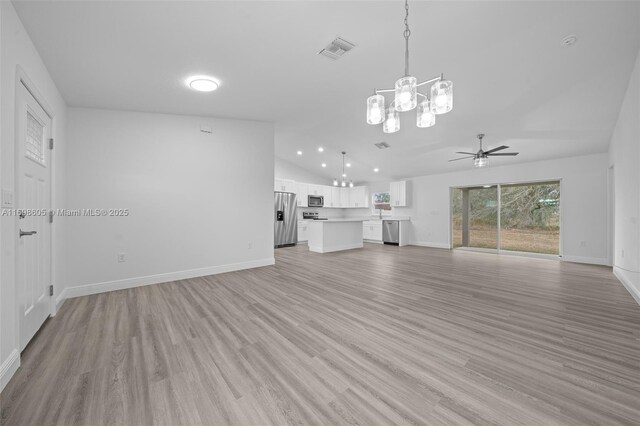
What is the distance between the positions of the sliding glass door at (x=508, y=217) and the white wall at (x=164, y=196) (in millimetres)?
6009

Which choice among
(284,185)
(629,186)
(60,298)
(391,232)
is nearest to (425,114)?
(629,186)

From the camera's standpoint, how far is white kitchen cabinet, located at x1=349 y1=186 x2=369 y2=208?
31.9 ft

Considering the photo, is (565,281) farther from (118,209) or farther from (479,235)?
(118,209)

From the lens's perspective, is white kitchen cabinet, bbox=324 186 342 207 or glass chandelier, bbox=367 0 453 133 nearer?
glass chandelier, bbox=367 0 453 133

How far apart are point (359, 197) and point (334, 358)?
27.4 ft

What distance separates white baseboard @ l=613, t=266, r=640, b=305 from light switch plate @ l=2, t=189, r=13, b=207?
6.01 m

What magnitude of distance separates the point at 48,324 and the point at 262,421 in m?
2.63

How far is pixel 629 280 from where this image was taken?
352cm

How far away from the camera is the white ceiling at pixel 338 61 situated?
2.11m

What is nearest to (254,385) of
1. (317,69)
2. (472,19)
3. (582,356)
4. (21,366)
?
(21,366)

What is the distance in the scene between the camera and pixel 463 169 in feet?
24.1

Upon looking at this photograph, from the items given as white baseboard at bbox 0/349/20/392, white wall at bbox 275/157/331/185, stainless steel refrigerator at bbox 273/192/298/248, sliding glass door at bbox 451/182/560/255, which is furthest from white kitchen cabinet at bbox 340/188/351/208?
white baseboard at bbox 0/349/20/392

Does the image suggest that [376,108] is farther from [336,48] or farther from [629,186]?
[629,186]

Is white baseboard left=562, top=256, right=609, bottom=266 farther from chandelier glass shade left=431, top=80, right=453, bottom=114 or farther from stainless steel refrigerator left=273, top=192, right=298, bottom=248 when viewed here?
stainless steel refrigerator left=273, top=192, right=298, bottom=248
